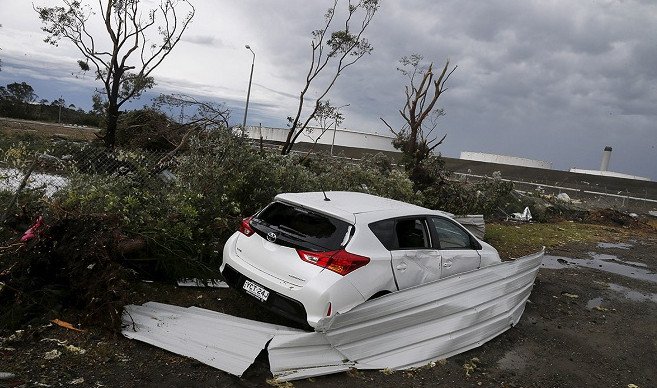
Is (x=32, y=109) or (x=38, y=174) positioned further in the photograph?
(x=32, y=109)

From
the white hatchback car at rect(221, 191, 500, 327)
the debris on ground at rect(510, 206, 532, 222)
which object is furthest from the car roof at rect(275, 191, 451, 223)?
the debris on ground at rect(510, 206, 532, 222)

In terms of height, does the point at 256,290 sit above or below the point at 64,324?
above

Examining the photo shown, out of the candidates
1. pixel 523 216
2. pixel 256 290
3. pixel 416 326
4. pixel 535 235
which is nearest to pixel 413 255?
pixel 416 326

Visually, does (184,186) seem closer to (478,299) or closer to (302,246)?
(302,246)

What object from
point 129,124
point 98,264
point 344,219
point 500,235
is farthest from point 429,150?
point 98,264

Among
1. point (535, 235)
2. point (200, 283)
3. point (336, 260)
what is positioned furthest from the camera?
point (535, 235)

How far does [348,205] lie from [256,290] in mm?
1366

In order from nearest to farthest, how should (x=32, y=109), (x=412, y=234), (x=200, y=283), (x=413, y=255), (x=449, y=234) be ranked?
(x=413, y=255)
(x=412, y=234)
(x=449, y=234)
(x=200, y=283)
(x=32, y=109)

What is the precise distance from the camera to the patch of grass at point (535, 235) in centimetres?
1246

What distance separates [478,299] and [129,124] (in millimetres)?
12954

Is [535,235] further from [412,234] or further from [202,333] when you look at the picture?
[202,333]

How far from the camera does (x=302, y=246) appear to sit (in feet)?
16.6

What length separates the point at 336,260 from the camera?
4891mm

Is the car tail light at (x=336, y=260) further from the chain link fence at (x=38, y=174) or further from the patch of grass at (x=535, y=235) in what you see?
the patch of grass at (x=535, y=235)
